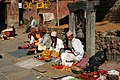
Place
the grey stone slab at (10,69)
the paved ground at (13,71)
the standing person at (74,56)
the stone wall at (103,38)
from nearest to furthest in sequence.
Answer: the paved ground at (13,71), the standing person at (74,56), the grey stone slab at (10,69), the stone wall at (103,38)

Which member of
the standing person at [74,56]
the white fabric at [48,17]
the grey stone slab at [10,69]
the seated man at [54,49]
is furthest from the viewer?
the white fabric at [48,17]

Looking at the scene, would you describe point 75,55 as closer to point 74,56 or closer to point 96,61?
point 74,56

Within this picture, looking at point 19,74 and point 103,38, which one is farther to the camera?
point 103,38

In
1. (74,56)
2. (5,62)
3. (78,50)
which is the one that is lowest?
(5,62)

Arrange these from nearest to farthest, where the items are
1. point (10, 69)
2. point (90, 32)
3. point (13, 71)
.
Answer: point (13, 71), point (10, 69), point (90, 32)

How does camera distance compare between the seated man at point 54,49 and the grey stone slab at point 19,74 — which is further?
the seated man at point 54,49

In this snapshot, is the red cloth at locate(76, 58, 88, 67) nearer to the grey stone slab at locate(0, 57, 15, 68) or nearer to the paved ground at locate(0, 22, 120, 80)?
the paved ground at locate(0, 22, 120, 80)

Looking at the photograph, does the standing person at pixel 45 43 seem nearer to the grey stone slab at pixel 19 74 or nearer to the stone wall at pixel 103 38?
the stone wall at pixel 103 38

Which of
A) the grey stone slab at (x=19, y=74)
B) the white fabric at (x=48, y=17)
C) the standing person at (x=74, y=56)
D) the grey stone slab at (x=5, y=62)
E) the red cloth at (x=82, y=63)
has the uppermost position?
the white fabric at (x=48, y=17)

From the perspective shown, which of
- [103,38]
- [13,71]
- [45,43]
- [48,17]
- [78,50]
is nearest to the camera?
[78,50]

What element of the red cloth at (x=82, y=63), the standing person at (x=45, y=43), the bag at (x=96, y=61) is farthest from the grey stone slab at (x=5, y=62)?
the bag at (x=96, y=61)

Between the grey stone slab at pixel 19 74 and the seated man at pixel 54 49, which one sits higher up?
the seated man at pixel 54 49

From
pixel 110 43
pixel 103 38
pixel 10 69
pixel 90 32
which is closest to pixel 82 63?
pixel 110 43

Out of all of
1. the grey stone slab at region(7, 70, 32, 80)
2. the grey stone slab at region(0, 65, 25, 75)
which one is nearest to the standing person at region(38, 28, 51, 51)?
the grey stone slab at region(0, 65, 25, 75)
